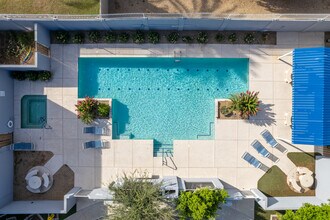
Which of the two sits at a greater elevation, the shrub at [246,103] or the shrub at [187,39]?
the shrub at [187,39]

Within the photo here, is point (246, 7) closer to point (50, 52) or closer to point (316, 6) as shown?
point (316, 6)

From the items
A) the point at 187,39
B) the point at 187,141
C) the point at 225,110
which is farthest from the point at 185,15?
the point at 187,141

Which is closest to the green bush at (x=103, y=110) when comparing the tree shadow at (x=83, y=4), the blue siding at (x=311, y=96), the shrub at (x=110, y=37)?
the shrub at (x=110, y=37)

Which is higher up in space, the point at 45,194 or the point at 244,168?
the point at 244,168

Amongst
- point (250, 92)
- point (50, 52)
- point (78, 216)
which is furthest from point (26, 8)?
point (250, 92)

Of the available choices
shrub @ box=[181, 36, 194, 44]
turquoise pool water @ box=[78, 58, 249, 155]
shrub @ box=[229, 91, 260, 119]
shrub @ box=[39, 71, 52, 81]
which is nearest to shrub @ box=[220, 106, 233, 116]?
shrub @ box=[229, 91, 260, 119]

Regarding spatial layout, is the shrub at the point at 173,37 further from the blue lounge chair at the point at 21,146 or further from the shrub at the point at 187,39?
the blue lounge chair at the point at 21,146

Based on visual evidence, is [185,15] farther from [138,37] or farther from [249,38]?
[249,38]
